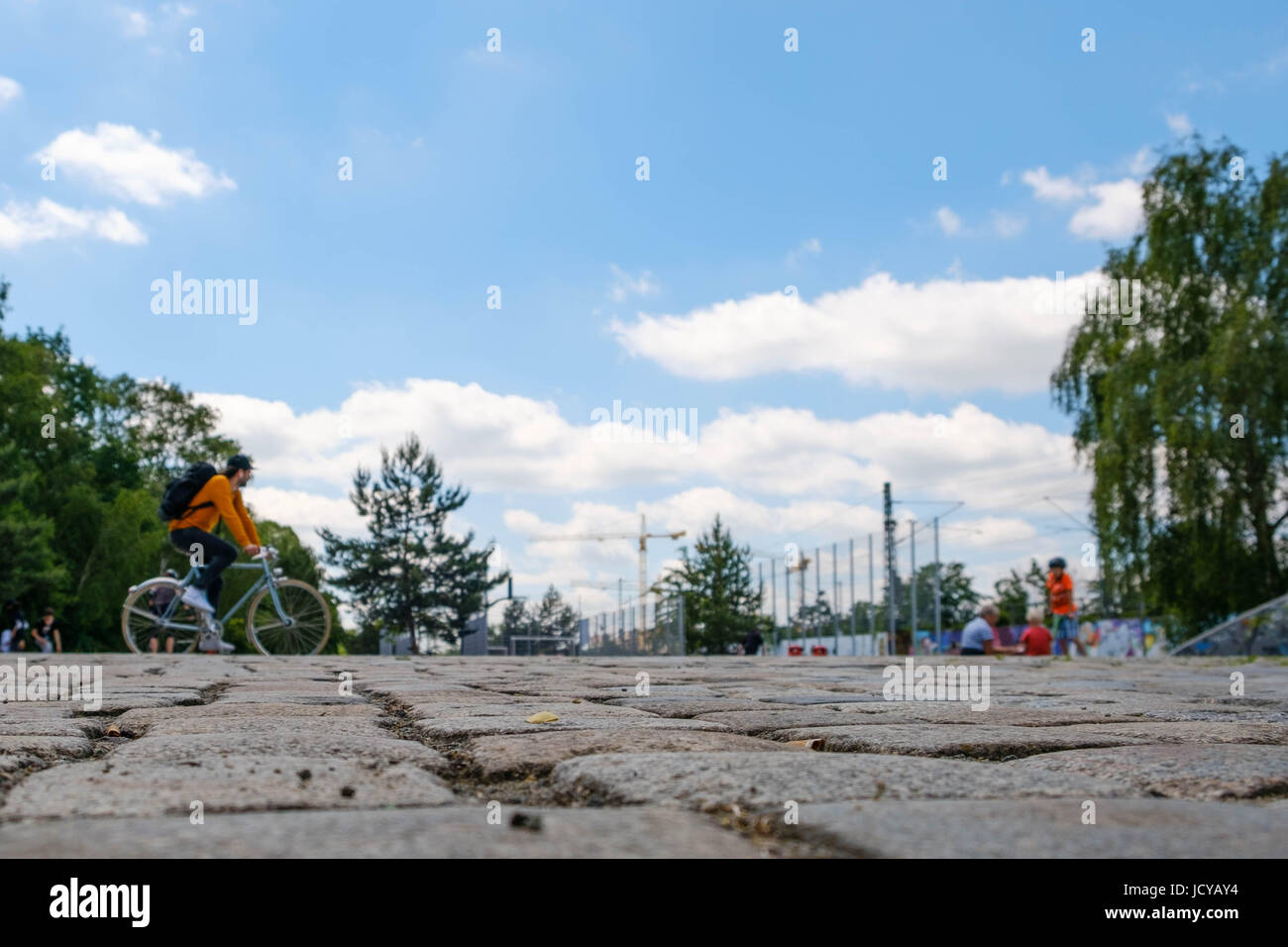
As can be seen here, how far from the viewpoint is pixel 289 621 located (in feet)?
35.4

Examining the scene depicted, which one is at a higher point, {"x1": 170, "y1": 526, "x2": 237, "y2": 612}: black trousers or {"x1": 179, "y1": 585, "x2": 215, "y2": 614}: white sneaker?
{"x1": 170, "y1": 526, "x2": 237, "y2": 612}: black trousers

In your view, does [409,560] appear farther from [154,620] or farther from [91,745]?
[91,745]

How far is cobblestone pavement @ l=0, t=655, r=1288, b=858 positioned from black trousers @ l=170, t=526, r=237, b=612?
223 inches

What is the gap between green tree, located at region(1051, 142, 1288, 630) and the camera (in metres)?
21.4

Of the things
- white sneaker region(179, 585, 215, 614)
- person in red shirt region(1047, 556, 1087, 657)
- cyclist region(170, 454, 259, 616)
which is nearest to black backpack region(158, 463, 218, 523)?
cyclist region(170, 454, 259, 616)

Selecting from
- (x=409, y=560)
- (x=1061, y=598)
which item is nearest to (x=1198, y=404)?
(x=1061, y=598)

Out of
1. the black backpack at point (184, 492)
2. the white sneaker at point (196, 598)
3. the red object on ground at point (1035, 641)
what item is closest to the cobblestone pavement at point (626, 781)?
the black backpack at point (184, 492)

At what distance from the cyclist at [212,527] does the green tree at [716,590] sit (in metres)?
55.0

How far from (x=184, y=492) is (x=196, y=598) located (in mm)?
925

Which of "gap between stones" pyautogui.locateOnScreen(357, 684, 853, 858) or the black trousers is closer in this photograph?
"gap between stones" pyautogui.locateOnScreen(357, 684, 853, 858)

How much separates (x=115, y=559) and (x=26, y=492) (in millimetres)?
4678

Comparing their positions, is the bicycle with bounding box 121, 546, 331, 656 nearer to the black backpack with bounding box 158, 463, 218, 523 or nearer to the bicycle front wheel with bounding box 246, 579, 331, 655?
the bicycle front wheel with bounding box 246, 579, 331, 655

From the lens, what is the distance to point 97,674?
237 inches
